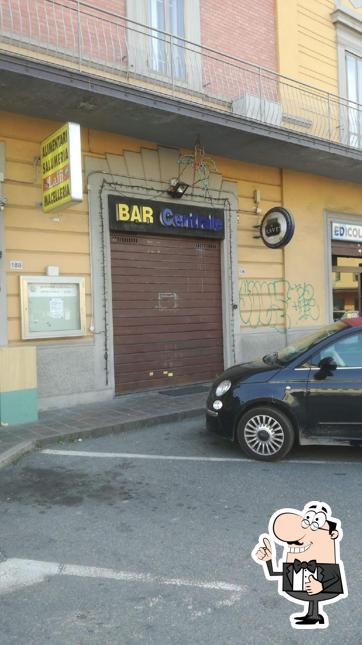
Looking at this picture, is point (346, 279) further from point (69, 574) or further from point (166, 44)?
point (69, 574)

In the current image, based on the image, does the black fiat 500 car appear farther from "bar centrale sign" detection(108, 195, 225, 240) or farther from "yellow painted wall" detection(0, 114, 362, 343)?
"bar centrale sign" detection(108, 195, 225, 240)

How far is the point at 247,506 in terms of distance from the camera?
177 inches

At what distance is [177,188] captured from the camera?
1003 centimetres

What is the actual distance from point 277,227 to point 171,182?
2367 millimetres

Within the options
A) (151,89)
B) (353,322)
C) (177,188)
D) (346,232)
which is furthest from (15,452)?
(346,232)

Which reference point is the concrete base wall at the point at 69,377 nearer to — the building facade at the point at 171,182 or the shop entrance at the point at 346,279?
the building facade at the point at 171,182

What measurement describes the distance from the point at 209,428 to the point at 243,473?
35.8 inches

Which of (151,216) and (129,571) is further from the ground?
(151,216)

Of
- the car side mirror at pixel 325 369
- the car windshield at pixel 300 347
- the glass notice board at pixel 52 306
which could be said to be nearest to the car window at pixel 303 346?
the car windshield at pixel 300 347

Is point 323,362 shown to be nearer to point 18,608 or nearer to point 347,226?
point 18,608

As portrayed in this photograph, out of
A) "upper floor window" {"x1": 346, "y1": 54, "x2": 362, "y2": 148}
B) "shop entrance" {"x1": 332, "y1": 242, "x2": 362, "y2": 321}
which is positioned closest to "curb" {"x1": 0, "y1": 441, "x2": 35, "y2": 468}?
"shop entrance" {"x1": 332, "y1": 242, "x2": 362, "y2": 321}

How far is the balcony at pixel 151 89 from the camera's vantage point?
7629 mm

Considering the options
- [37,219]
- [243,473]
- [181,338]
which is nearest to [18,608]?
[243,473]

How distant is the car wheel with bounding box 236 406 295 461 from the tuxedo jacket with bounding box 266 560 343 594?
2722 mm
